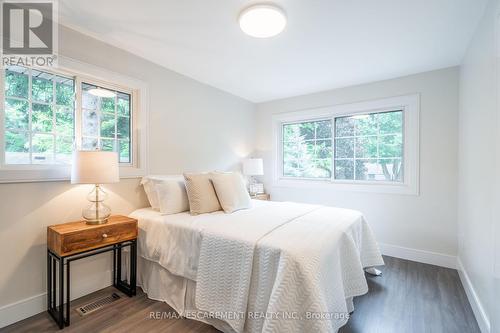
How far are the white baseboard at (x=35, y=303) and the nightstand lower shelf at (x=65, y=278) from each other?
6cm

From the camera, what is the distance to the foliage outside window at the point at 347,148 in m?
3.28

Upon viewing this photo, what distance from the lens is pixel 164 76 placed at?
2.91m

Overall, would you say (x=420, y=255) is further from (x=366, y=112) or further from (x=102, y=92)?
(x=102, y=92)

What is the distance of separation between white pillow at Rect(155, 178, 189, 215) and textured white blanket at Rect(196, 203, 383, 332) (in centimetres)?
64

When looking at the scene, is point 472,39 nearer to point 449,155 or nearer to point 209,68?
point 449,155

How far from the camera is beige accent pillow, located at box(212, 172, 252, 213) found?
96.8 inches

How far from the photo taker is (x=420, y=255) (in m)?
2.98

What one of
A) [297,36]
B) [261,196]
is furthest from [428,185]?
[297,36]

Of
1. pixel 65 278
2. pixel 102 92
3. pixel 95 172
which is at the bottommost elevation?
pixel 65 278

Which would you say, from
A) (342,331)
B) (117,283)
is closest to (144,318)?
(117,283)

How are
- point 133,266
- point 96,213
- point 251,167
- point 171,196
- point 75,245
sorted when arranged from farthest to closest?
point 251,167, point 171,196, point 133,266, point 96,213, point 75,245

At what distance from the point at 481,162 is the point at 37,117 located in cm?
361

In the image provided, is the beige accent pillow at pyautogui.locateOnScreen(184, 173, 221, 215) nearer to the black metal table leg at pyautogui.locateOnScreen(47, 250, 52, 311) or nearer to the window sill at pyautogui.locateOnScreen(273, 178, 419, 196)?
the black metal table leg at pyautogui.locateOnScreen(47, 250, 52, 311)

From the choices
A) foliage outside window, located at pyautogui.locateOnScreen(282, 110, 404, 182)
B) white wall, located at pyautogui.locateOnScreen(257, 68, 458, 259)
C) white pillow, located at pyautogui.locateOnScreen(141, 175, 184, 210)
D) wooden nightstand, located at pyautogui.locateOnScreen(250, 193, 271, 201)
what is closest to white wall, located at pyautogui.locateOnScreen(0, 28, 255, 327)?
white pillow, located at pyautogui.locateOnScreen(141, 175, 184, 210)
